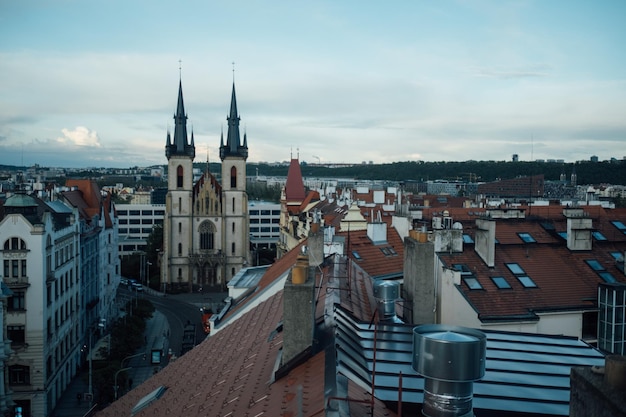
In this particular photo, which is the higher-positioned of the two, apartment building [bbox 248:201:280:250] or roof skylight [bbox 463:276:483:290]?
roof skylight [bbox 463:276:483:290]

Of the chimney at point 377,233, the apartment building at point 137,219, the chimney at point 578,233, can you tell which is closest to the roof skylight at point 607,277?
the chimney at point 578,233

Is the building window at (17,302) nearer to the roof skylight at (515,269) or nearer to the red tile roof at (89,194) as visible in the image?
the red tile roof at (89,194)

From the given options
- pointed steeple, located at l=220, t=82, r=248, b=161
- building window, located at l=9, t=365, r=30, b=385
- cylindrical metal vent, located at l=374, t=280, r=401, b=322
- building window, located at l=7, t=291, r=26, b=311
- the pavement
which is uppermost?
pointed steeple, located at l=220, t=82, r=248, b=161

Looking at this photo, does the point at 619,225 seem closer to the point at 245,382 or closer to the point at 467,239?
the point at 467,239

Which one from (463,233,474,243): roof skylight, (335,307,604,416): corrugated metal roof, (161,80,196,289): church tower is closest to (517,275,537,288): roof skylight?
(463,233,474,243): roof skylight

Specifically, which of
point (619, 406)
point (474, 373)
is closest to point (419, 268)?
point (474, 373)

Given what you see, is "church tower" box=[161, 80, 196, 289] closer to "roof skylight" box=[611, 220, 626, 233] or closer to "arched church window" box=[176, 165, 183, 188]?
"arched church window" box=[176, 165, 183, 188]

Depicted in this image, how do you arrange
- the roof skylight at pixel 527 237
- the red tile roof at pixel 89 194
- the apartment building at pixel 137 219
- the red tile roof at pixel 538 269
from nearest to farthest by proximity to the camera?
the red tile roof at pixel 538 269, the roof skylight at pixel 527 237, the red tile roof at pixel 89 194, the apartment building at pixel 137 219
